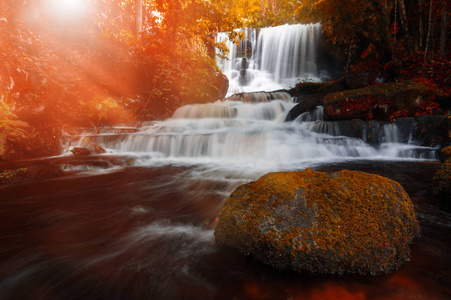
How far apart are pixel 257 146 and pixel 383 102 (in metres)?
4.69

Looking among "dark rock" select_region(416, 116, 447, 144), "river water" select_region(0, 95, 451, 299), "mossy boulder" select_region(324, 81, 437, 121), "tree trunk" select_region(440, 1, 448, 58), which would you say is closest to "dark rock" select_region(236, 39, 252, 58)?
"tree trunk" select_region(440, 1, 448, 58)

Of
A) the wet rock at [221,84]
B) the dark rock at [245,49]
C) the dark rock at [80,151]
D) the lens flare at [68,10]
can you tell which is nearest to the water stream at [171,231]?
the dark rock at [80,151]

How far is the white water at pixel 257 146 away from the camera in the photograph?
6656 millimetres

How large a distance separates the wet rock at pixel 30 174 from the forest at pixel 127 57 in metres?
2.60

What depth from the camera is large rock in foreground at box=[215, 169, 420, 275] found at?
1657 mm

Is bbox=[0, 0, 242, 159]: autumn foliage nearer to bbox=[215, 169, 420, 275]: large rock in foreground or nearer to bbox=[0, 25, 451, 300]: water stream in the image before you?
A: bbox=[0, 25, 451, 300]: water stream

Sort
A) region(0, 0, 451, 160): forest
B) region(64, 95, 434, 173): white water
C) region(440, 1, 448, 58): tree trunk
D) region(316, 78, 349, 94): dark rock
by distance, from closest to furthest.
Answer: region(64, 95, 434, 173): white water → region(0, 0, 451, 160): forest → region(440, 1, 448, 58): tree trunk → region(316, 78, 349, 94): dark rock

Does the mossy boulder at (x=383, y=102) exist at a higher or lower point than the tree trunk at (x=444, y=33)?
lower

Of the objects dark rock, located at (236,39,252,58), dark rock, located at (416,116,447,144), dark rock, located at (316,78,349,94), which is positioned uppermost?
dark rock, located at (236,39,252,58)

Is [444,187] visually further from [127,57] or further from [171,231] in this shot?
[127,57]

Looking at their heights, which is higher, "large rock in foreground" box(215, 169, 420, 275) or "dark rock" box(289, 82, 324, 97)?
"dark rock" box(289, 82, 324, 97)

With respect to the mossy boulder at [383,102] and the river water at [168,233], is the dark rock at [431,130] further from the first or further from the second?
the mossy boulder at [383,102]

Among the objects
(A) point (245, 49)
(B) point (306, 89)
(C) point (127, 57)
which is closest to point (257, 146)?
(B) point (306, 89)

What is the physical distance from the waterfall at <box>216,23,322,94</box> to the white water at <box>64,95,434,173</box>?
10064 mm
